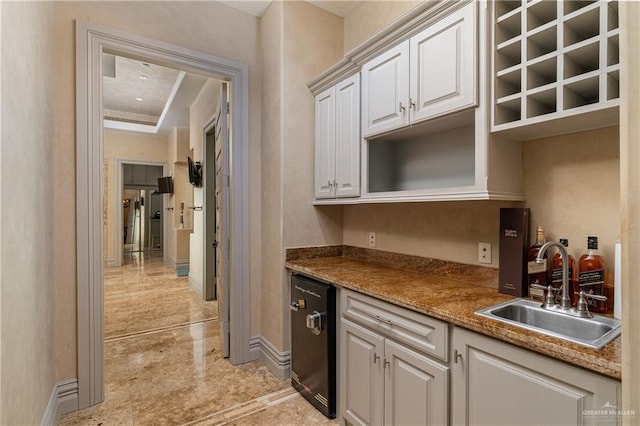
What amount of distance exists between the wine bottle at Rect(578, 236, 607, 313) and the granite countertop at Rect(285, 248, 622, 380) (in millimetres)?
286

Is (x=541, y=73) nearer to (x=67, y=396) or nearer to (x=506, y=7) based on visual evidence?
(x=506, y=7)

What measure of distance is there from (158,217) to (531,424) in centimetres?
1208

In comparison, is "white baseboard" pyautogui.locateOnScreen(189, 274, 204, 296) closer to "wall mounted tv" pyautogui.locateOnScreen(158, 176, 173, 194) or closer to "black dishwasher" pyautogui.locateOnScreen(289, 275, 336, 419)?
"wall mounted tv" pyautogui.locateOnScreen(158, 176, 173, 194)

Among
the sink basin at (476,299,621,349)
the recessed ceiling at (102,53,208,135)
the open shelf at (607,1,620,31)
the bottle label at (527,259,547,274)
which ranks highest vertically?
the recessed ceiling at (102,53,208,135)

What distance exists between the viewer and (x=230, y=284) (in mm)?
2633

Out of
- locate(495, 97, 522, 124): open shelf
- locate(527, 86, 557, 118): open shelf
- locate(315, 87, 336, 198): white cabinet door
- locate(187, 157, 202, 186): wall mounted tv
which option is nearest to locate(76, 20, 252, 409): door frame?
locate(315, 87, 336, 198): white cabinet door

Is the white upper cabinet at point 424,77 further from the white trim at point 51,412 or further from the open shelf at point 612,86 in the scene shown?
the white trim at point 51,412

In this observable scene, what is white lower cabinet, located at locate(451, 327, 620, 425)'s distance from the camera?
35.5 inches

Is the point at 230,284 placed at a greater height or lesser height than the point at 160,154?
lesser

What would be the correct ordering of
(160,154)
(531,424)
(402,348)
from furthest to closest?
(160,154) → (402,348) → (531,424)

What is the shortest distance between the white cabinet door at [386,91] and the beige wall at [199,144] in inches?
107

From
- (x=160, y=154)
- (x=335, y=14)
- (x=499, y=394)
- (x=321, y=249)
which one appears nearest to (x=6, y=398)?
(x=499, y=394)

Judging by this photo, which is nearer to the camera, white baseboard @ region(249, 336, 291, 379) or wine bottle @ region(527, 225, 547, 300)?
wine bottle @ region(527, 225, 547, 300)

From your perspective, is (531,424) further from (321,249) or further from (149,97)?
(149,97)
